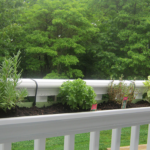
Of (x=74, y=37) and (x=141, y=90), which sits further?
(x=74, y=37)

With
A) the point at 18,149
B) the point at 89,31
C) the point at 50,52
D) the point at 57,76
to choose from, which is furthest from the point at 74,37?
the point at 18,149

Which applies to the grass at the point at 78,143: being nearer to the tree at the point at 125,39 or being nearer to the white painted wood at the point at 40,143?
the white painted wood at the point at 40,143

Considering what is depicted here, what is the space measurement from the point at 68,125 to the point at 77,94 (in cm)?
23

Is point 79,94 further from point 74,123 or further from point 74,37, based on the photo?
point 74,37

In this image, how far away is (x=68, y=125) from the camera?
0.81 m

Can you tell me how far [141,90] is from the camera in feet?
4.55

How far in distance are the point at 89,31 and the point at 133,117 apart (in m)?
8.72

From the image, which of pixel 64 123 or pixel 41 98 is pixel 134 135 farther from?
pixel 41 98

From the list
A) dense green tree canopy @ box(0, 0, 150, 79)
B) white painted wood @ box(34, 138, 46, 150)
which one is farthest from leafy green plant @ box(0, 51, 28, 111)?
dense green tree canopy @ box(0, 0, 150, 79)

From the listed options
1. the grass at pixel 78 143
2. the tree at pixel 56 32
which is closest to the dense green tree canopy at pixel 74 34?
the tree at pixel 56 32

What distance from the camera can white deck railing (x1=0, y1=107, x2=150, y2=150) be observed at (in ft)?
2.32

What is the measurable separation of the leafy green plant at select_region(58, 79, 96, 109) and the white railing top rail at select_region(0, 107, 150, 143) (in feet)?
0.36

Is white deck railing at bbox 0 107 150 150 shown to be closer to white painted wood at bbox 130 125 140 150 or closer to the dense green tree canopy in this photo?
white painted wood at bbox 130 125 140 150

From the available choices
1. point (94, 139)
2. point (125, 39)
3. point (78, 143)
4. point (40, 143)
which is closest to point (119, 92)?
point (94, 139)
